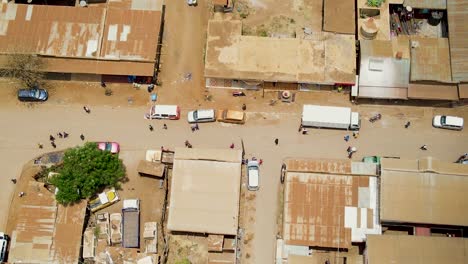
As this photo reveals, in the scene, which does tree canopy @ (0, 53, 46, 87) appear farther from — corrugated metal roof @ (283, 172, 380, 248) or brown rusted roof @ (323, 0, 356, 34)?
brown rusted roof @ (323, 0, 356, 34)

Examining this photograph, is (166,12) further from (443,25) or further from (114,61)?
(443,25)

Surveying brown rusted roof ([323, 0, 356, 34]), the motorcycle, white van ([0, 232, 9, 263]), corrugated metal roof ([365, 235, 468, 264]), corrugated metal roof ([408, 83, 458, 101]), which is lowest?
white van ([0, 232, 9, 263])

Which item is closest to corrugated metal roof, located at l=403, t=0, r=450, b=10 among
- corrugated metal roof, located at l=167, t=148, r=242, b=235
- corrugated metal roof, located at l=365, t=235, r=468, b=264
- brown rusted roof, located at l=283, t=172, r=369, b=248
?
brown rusted roof, located at l=283, t=172, r=369, b=248

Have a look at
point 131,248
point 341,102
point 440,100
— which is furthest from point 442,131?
point 131,248

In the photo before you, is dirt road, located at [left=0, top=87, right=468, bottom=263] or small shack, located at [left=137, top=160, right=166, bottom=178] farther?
dirt road, located at [left=0, top=87, right=468, bottom=263]

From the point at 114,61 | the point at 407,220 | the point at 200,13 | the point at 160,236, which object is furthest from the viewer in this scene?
the point at 200,13

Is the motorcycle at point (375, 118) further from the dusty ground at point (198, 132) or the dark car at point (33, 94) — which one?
the dark car at point (33, 94)
